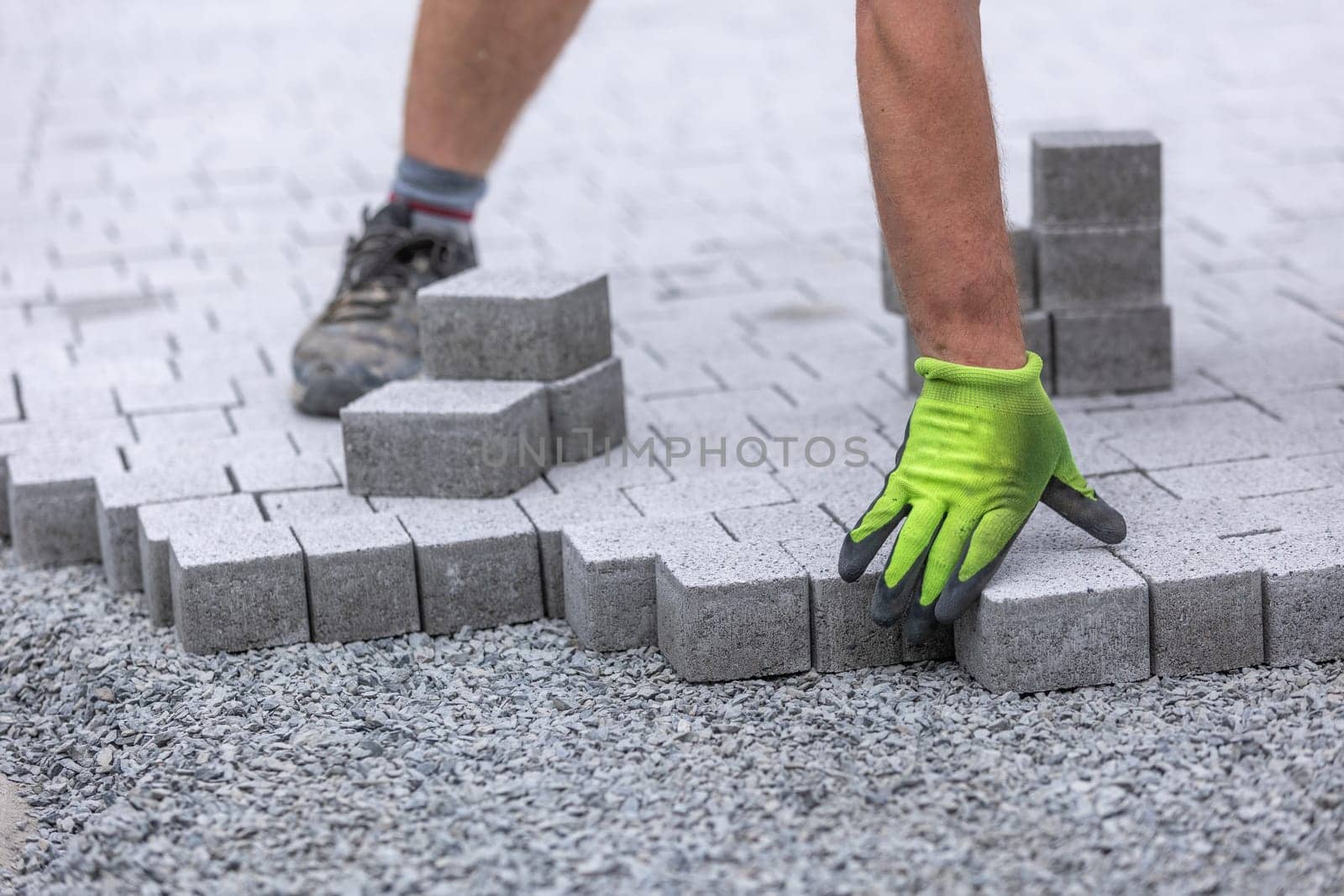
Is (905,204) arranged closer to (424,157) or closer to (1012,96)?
(424,157)

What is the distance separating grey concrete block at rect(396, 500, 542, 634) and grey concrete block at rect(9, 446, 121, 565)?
2.44 ft

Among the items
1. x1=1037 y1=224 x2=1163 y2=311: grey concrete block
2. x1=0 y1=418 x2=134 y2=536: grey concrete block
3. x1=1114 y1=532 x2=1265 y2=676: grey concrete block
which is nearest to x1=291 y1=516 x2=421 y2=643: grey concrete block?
x1=0 y1=418 x2=134 y2=536: grey concrete block

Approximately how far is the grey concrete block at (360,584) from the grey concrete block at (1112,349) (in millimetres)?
1507

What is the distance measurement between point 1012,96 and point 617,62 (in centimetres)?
225

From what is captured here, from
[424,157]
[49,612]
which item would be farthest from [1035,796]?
[424,157]

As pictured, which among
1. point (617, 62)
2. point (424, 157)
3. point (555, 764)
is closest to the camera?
point (555, 764)

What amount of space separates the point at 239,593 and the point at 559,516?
1.83 feet

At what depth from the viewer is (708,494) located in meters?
3.04

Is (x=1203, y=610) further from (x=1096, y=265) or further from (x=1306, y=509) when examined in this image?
(x=1096, y=265)

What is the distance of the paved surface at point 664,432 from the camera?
2.20 m

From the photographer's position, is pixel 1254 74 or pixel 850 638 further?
pixel 1254 74

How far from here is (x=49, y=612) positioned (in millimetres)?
3031

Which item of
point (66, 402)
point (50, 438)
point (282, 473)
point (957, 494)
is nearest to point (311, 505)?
point (282, 473)

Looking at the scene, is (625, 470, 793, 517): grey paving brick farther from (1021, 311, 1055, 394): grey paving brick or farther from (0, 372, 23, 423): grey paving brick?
(0, 372, 23, 423): grey paving brick
